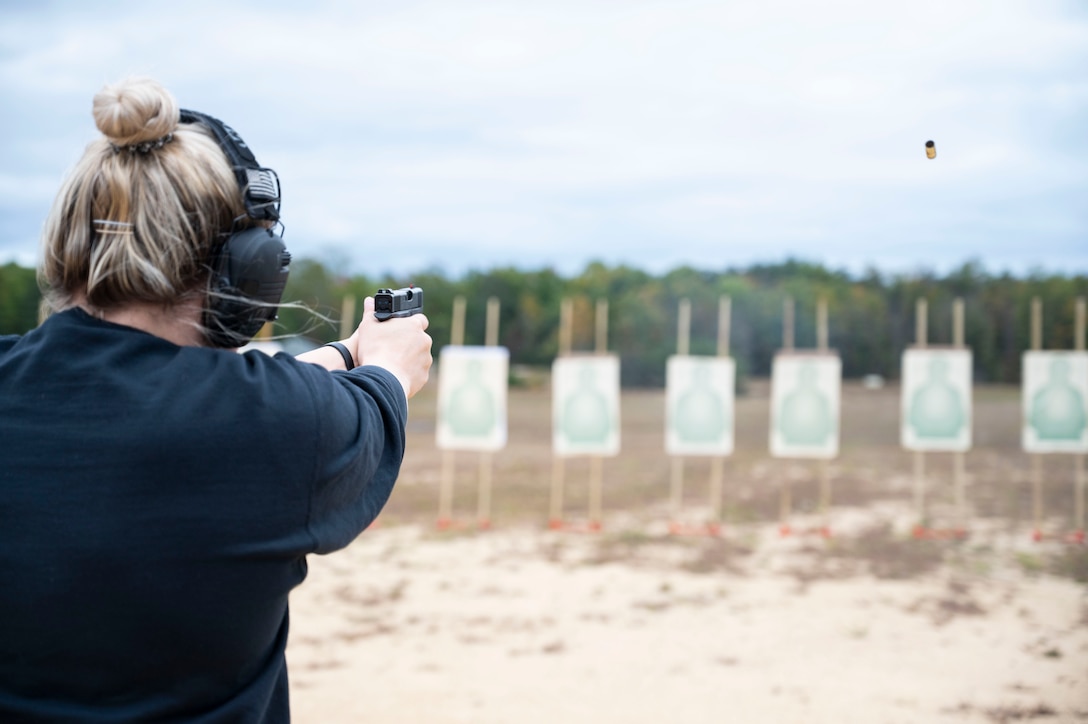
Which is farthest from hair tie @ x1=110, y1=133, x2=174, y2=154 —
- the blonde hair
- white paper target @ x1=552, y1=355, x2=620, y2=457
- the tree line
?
the tree line

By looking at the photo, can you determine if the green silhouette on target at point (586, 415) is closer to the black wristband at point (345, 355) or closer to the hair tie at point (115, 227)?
the black wristband at point (345, 355)

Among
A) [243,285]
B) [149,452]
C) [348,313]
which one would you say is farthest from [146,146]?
[348,313]

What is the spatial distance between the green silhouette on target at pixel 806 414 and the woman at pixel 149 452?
6.36m

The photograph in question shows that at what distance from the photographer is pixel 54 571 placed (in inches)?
26.5

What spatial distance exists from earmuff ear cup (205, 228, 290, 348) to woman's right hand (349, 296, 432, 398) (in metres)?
0.13

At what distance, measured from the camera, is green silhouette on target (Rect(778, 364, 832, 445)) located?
6695 millimetres

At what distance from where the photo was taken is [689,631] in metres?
3.89

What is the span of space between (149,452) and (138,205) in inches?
7.9

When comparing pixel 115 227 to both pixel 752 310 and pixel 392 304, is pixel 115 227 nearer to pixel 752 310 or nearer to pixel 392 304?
pixel 392 304

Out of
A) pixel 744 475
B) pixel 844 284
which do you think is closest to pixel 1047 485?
pixel 744 475

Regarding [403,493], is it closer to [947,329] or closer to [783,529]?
[783,529]

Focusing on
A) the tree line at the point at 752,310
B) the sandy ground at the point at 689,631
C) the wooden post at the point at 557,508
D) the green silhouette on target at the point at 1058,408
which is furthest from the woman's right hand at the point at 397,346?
the tree line at the point at 752,310

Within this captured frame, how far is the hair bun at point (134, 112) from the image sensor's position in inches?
27.0

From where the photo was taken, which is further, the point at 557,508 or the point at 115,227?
the point at 557,508
